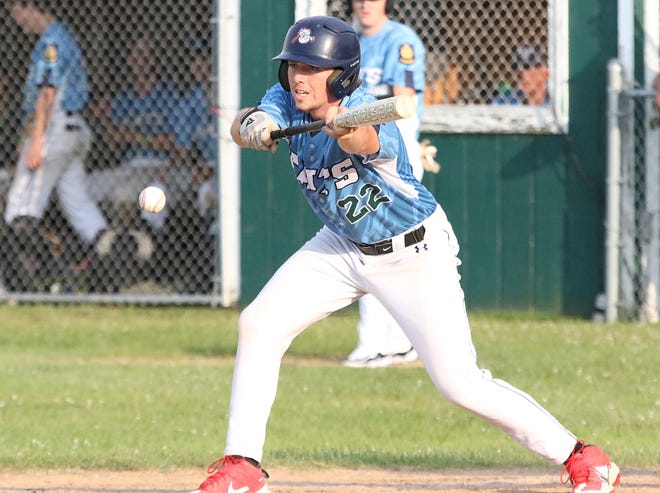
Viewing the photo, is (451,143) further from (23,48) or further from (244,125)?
(244,125)

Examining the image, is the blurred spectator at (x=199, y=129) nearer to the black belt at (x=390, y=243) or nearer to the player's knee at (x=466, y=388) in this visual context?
the black belt at (x=390, y=243)

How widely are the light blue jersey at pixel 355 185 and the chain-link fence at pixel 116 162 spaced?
240 inches

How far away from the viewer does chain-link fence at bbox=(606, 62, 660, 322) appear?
980 centimetres

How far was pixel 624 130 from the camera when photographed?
991cm

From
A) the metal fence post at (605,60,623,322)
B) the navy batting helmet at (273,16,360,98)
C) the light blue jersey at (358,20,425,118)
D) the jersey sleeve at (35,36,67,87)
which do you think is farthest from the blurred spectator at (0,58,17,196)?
the navy batting helmet at (273,16,360,98)

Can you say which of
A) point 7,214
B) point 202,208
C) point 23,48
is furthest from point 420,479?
point 23,48

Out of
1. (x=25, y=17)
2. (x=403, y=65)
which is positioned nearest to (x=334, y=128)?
(x=403, y=65)

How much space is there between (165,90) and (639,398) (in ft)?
17.2

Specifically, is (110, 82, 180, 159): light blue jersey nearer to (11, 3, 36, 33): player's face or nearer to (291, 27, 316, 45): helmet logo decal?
(11, 3, 36, 33): player's face

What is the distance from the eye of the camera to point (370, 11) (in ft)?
25.7

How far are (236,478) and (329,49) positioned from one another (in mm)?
1472

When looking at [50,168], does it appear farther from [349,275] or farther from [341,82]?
[341,82]

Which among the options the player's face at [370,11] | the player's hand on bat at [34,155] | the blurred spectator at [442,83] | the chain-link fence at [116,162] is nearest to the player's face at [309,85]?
the player's face at [370,11]

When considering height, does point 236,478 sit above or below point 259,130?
below
